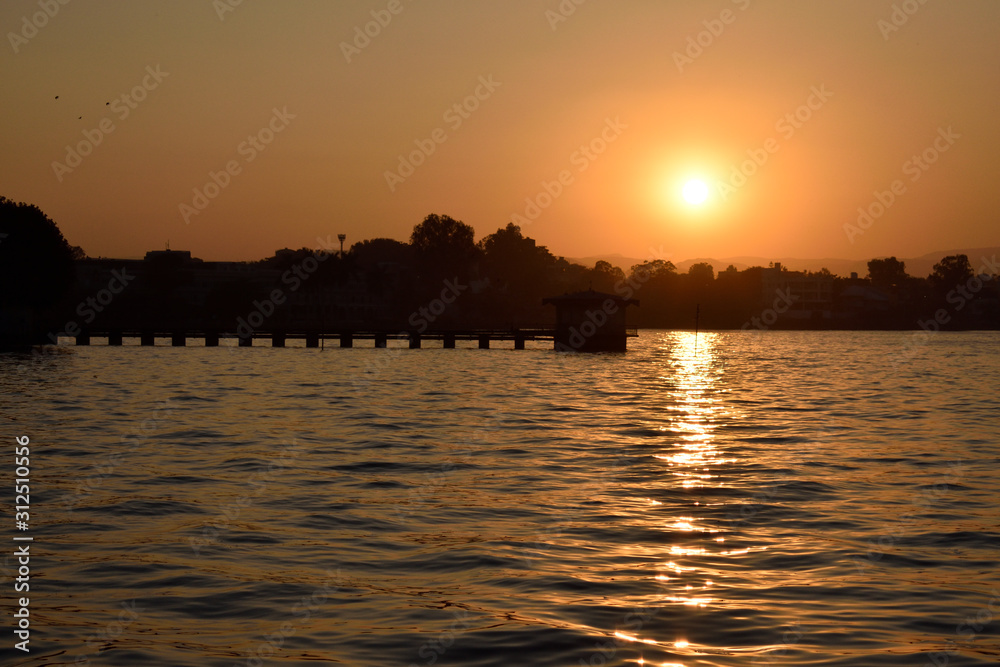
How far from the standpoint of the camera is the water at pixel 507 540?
9.94 meters

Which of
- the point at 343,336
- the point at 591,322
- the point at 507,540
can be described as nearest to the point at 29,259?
the point at 343,336

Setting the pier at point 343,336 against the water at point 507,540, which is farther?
the pier at point 343,336

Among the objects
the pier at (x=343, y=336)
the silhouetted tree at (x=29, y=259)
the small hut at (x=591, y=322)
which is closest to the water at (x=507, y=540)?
the silhouetted tree at (x=29, y=259)

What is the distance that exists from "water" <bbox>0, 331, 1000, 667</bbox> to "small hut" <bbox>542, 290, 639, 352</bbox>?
59.5 meters

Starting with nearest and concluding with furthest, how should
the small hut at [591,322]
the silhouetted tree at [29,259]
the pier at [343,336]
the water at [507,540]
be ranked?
the water at [507,540]
the silhouetted tree at [29,259]
the small hut at [591,322]
the pier at [343,336]

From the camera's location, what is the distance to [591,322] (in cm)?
9412

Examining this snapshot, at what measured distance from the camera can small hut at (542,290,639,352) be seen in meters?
94.2

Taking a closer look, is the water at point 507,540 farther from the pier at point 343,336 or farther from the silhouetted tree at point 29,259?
the pier at point 343,336

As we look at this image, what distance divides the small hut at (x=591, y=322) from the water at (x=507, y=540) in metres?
59.5

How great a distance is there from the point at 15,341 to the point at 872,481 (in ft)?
277

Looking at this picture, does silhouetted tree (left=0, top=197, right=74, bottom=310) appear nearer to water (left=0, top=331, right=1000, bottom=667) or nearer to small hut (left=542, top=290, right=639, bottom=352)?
small hut (left=542, top=290, right=639, bottom=352)

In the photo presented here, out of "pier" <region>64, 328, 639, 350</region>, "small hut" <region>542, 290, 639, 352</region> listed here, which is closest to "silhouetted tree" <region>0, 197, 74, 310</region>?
"pier" <region>64, 328, 639, 350</region>

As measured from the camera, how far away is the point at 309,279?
17375 cm

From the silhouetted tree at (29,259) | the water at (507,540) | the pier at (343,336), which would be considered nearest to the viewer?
the water at (507,540)
